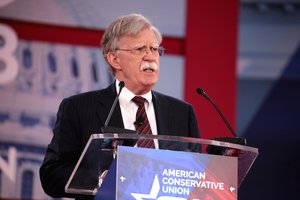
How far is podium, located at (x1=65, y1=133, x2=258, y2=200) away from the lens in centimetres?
204

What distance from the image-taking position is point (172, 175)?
2.10 meters

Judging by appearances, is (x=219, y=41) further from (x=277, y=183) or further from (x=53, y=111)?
(x=277, y=183)

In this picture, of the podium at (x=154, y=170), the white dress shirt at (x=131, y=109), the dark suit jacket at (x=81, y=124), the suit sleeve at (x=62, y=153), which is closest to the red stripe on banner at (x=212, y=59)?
the dark suit jacket at (x=81, y=124)

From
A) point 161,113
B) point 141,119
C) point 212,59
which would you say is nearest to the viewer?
point 141,119

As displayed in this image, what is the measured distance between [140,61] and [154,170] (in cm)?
80

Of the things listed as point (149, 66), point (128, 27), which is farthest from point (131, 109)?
point (128, 27)

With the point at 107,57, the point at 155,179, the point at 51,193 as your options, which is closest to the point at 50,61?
the point at 107,57

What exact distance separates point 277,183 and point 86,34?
7.93 feet

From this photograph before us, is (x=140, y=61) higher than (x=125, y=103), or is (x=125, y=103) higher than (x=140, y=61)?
(x=140, y=61)

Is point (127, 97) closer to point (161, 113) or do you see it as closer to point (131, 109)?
point (131, 109)

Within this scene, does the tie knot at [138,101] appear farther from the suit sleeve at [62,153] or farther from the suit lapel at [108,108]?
the suit sleeve at [62,153]

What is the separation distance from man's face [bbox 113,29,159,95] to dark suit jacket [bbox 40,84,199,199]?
0.09 m

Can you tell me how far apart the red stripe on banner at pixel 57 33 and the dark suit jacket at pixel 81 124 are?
1.64m

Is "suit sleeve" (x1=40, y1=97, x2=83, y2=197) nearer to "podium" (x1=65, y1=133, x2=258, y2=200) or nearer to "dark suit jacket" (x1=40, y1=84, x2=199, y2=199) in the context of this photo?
"dark suit jacket" (x1=40, y1=84, x2=199, y2=199)
